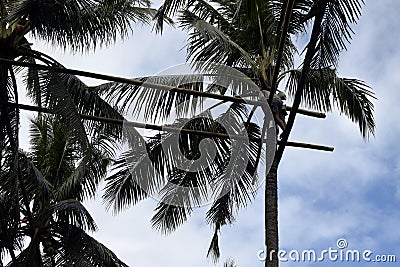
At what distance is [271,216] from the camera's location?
379 inches

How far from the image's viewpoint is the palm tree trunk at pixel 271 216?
9.29 meters

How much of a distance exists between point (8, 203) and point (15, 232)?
796 millimetres

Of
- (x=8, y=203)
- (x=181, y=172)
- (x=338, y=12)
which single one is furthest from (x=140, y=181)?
(x=338, y=12)

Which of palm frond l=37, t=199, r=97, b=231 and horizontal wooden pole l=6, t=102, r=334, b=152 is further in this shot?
palm frond l=37, t=199, r=97, b=231

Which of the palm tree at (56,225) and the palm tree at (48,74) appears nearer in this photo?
the palm tree at (48,74)

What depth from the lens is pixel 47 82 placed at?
10172 mm

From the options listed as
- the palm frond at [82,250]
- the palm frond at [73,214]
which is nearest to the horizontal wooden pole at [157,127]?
the palm frond at [73,214]

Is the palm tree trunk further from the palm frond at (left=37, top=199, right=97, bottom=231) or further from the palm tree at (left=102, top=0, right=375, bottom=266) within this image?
the palm frond at (left=37, top=199, right=97, bottom=231)

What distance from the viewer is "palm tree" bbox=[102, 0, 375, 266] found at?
966 centimetres

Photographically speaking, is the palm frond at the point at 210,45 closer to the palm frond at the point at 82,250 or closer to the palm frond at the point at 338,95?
the palm frond at the point at 338,95

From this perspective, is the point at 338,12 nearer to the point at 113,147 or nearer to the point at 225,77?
the point at 225,77

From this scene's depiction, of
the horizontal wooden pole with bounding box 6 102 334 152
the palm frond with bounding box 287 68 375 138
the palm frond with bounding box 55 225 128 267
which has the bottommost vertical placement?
the palm frond with bounding box 55 225 128 267

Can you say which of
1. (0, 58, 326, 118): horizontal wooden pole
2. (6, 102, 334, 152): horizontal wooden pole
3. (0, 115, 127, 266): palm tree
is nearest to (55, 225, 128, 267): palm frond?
(0, 115, 127, 266): palm tree

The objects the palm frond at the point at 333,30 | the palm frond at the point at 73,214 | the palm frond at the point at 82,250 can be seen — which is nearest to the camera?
the palm frond at the point at 333,30
